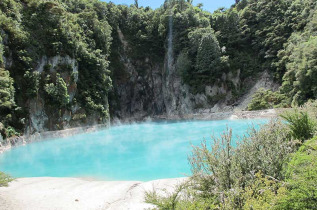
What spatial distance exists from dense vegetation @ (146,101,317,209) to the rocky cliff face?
37897 millimetres

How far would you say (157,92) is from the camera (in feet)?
167

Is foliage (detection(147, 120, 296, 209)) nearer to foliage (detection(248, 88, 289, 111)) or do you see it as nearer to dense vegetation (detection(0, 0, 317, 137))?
dense vegetation (detection(0, 0, 317, 137))

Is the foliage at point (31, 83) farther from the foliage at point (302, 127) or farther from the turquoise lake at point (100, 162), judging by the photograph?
the foliage at point (302, 127)

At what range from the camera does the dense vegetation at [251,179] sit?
304cm

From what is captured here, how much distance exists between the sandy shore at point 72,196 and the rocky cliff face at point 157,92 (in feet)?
118

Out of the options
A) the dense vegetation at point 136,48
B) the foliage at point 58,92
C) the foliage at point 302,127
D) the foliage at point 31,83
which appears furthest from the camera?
the foliage at point 58,92

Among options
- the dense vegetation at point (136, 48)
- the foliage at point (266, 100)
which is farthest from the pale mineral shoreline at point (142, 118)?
the foliage at point (266, 100)

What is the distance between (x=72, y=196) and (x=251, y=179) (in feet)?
16.4

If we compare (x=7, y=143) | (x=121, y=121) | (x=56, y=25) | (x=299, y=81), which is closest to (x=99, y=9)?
(x=56, y=25)

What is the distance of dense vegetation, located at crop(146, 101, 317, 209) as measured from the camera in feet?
9.99

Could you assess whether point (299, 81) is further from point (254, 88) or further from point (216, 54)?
point (216, 54)

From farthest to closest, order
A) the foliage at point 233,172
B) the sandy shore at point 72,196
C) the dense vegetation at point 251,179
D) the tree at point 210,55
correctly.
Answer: the tree at point 210,55
the sandy shore at point 72,196
the foliage at point 233,172
the dense vegetation at point 251,179

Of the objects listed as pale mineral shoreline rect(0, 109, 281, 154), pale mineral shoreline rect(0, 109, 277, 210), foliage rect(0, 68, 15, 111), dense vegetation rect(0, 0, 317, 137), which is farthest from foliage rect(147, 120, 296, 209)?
dense vegetation rect(0, 0, 317, 137)

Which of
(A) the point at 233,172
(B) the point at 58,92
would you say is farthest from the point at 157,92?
(A) the point at 233,172
